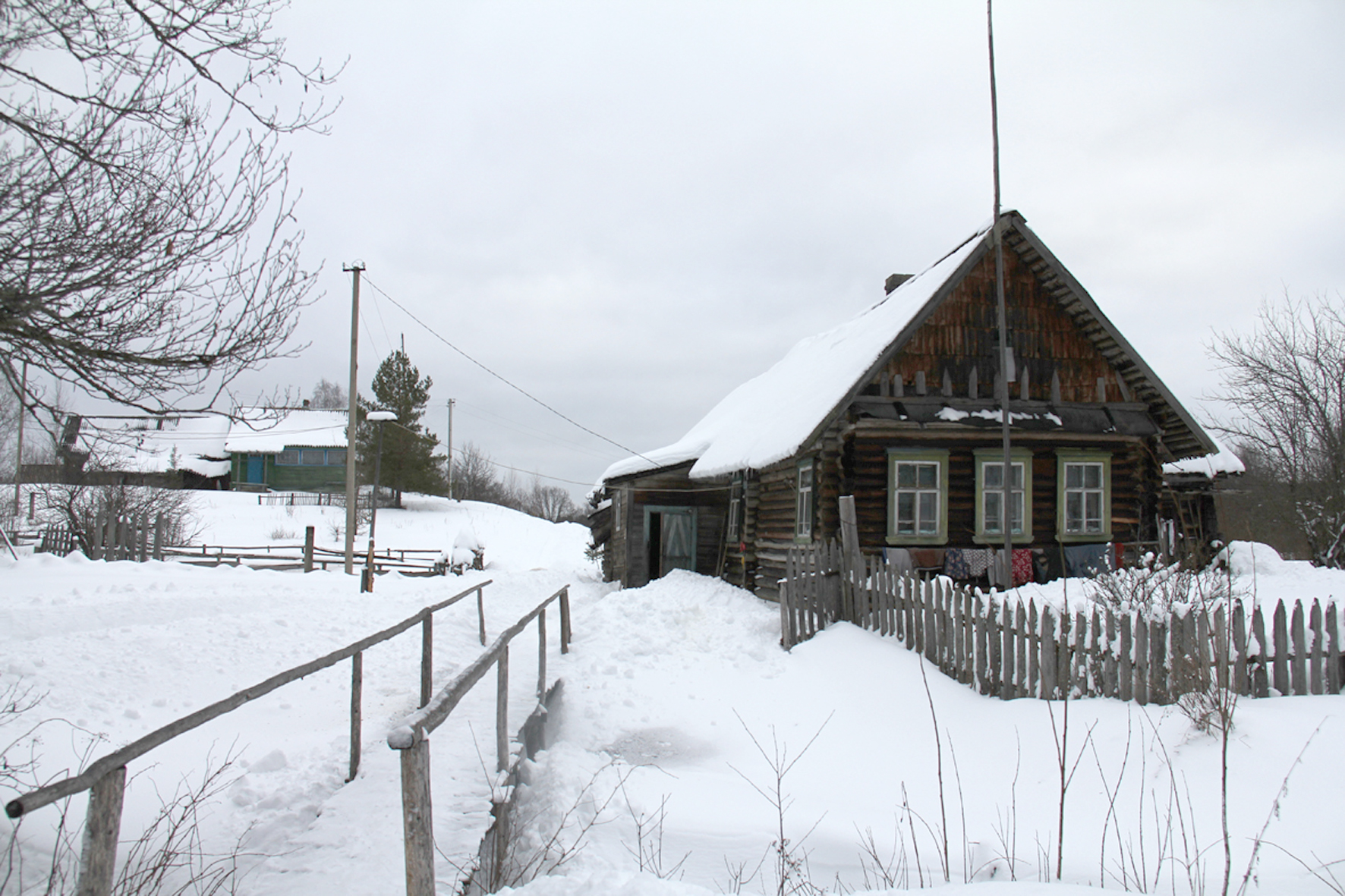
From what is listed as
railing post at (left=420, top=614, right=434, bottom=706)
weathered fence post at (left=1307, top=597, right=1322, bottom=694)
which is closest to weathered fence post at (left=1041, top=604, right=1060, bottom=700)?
weathered fence post at (left=1307, top=597, right=1322, bottom=694)

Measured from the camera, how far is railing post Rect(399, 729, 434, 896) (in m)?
2.82

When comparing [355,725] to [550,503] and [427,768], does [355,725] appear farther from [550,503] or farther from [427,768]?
[550,503]

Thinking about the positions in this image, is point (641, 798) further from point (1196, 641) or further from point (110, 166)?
point (110, 166)

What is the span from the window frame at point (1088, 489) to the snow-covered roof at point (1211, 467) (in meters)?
10.8

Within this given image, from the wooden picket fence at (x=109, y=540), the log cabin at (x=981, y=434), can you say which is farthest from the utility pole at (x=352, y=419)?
the log cabin at (x=981, y=434)

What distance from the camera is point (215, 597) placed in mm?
12211

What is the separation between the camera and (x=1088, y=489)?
46.2ft

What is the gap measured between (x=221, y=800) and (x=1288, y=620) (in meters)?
9.66

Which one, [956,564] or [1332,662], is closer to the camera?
[1332,662]

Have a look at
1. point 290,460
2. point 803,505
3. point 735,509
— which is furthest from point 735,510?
point 290,460

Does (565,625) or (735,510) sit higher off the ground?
(735,510)

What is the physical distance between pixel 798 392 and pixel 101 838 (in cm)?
1392

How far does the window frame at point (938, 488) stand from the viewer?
43.1 ft

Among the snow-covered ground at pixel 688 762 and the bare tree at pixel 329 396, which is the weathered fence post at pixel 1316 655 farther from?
the bare tree at pixel 329 396
